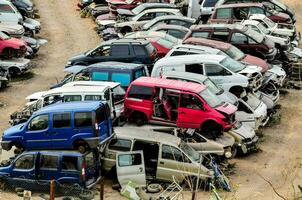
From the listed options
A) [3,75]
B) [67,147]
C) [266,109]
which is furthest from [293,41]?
[67,147]

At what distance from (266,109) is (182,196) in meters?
6.39

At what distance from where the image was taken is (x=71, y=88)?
1894 centimetres

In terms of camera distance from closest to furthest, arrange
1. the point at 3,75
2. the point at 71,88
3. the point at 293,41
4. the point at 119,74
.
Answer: the point at 71,88
the point at 119,74
the point at 3,75
the point at 293,41

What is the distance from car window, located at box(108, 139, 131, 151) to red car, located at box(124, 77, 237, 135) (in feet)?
7.07

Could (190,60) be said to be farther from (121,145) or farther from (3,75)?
(3,75)

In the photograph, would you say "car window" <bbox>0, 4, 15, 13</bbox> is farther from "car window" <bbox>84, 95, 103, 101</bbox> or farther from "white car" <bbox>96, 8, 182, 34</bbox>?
"car window" <bbox>84, 95, 103, 101</bbox>

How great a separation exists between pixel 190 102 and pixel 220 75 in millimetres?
→ 2895

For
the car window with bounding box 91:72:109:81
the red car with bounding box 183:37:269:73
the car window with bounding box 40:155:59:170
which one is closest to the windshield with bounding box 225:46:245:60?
the red car with bounding box 183:37:269:73

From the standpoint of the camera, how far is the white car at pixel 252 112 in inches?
778

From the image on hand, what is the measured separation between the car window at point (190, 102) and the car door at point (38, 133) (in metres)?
3.99

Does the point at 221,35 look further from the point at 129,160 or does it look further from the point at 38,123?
the point at 38,123

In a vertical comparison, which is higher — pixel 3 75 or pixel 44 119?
pixel 44 119

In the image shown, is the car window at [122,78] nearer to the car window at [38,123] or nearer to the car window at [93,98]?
the car window at [93,98]

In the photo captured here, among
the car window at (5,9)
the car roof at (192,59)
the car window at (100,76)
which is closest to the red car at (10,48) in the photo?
the car window at (5,9)
